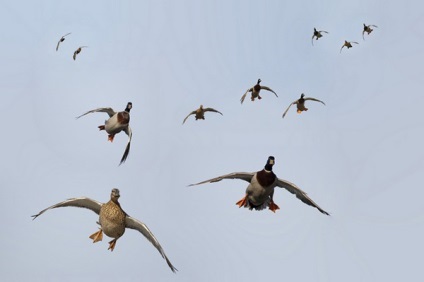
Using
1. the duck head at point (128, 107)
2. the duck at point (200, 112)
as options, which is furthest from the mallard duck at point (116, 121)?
the duck at point (200, 112)

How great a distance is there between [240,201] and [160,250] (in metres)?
6.18

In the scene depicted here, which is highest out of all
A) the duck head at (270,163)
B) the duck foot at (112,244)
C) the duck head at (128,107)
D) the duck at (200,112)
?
the duck at (200,112)

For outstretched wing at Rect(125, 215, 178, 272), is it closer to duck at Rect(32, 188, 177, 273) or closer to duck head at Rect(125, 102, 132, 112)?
duck at Rect(32, 188, 177, 273)

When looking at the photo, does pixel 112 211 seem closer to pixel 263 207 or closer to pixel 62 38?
pixel 263 207

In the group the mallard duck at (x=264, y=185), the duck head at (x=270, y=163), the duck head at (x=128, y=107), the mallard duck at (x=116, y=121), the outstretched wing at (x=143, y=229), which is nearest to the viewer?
the outstretched wing at (x=143, y=229)

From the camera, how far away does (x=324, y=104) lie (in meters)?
38.6

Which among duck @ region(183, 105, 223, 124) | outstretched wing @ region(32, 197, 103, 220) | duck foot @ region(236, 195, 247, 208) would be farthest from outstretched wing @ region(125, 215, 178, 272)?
duck @ region(183, 105, 223, 124)

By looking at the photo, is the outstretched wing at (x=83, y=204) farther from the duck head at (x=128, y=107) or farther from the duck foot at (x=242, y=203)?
the duck head at (x=128, y=107)

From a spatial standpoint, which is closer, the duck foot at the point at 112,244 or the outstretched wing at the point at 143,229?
the outstretched wing at the point at 143,229

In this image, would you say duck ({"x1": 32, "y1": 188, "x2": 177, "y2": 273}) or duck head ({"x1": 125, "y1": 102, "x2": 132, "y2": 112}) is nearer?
duck ({"x1": 32, "y1": 188, "x2": 177, "y2": 273})

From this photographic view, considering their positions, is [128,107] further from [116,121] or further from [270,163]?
[270,163]

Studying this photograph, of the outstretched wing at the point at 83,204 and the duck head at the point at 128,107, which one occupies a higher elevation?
the duck head at the point at 128,107

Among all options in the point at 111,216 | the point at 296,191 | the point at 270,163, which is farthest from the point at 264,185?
the point at 111,216

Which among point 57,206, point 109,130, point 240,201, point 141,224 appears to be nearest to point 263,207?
point 240,201
